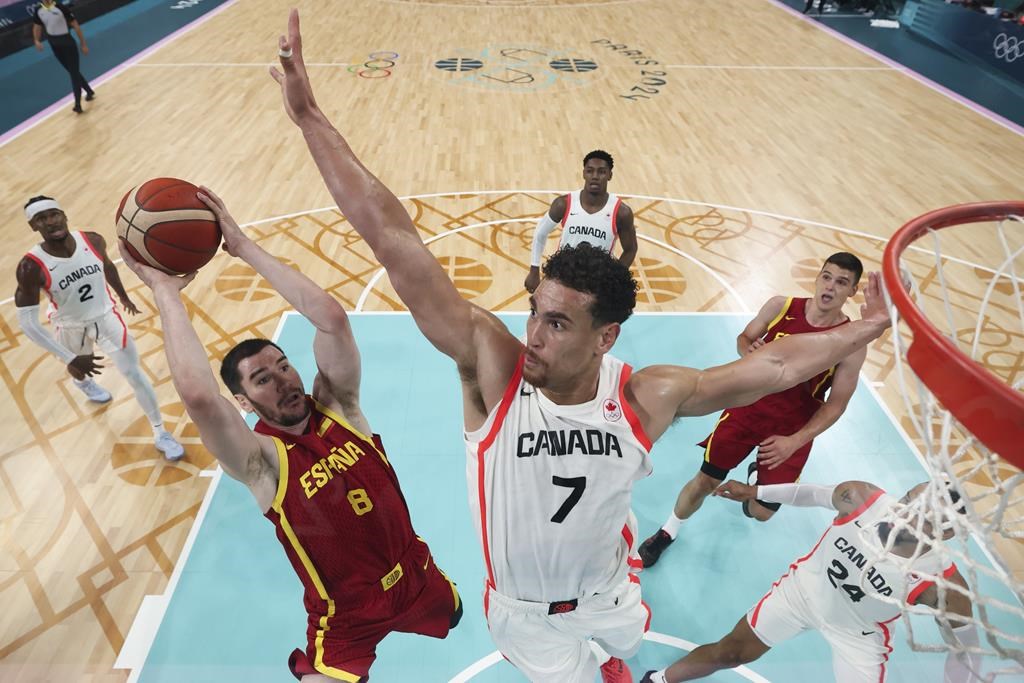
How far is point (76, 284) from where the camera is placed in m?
4.34

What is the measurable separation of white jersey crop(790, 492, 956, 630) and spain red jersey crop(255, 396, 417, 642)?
1800 millimetres

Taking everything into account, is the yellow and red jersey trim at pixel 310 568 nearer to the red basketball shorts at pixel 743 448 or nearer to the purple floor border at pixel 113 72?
the red basketball shorts at pixel 743 448

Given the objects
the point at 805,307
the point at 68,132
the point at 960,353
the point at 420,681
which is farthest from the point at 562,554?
the point at 68,132

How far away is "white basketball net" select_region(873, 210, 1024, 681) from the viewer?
6.15 feet

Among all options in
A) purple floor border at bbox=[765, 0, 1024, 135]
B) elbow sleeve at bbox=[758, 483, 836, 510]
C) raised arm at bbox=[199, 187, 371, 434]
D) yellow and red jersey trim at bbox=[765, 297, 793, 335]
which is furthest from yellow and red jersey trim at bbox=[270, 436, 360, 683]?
purple floor border at bbox=[765, 0, 1024, 135]

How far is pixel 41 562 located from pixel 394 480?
2643mm

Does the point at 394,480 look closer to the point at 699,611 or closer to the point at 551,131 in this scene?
the point at 699,611

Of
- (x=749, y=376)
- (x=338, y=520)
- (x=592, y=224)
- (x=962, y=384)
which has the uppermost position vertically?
(x=962, y=384)

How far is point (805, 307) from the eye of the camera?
376 centimetres

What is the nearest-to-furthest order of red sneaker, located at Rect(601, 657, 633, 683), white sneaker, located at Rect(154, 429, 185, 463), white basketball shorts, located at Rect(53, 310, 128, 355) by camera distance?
red sneaker, located at Rect(601, 657, 633, 683)
white basketball shorts, located at Rect(53, 310, 128, 355)
white sneaker, located at Rect(154, 429, 185, 463)

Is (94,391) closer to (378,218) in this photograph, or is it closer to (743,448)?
(378,218)

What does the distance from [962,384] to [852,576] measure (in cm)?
136

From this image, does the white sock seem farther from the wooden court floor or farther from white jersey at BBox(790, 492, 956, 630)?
the wooden court floor

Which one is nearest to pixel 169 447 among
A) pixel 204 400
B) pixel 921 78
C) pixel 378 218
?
pixel 204 400
